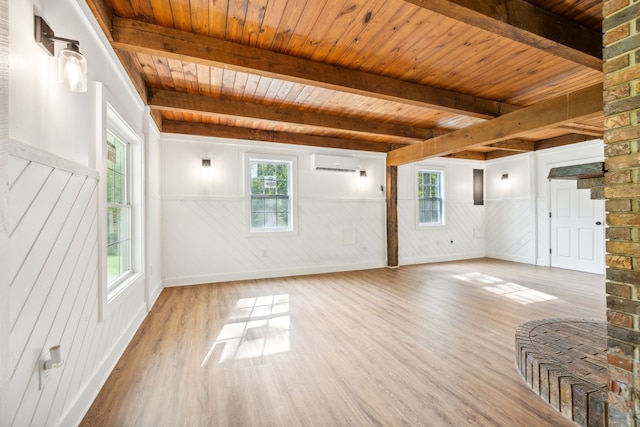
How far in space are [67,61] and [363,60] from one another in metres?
2.32

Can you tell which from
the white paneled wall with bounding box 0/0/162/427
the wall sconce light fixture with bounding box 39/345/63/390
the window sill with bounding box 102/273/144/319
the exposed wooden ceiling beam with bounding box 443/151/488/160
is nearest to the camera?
the white paneled wall with bounding box 0/0/162/427

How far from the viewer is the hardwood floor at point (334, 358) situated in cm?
168

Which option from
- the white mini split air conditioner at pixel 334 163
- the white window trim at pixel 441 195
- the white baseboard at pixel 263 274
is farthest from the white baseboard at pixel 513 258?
the white mini split air conditioner at pixel 334 163

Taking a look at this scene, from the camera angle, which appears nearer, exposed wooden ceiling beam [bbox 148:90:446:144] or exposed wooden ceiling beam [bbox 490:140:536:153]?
exposed wooden ceiling beam [bbox 148:90:446:144]

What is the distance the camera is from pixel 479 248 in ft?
23.9

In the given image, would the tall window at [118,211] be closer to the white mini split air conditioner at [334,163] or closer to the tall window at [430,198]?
the white mini split air conditioner at [334,163]

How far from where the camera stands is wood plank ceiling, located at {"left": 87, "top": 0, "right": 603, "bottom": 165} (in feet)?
6.74

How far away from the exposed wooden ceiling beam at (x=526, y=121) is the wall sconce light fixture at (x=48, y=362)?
4607 mm

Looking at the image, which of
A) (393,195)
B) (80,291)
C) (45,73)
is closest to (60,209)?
(80,291)

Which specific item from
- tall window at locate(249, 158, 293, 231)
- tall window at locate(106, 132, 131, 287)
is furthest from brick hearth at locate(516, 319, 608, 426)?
tall window at locate(249, 158, 293, 231)

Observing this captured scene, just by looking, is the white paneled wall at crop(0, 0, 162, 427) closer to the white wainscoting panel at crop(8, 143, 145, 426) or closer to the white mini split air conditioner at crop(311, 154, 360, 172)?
the white wainscoting panel at crop(8, 143, 145, 426)

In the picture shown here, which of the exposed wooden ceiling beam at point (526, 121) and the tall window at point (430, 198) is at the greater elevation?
the exposed wooden ceiling beam at point (526, 121)

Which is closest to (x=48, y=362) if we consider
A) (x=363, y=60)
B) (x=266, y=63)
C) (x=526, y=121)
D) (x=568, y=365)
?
(x=266, y=63)

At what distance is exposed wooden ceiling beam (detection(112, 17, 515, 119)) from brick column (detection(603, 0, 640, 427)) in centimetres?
191
